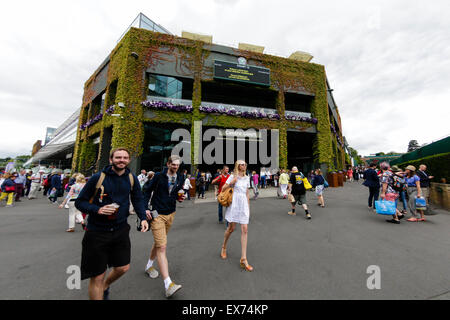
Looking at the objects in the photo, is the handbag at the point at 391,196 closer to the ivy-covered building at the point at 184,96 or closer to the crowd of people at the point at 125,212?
the crowd of people at the point at 125,212

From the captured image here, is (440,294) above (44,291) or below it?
above

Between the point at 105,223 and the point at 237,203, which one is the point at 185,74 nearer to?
the point at 237,203

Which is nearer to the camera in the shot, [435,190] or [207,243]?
[207,243]

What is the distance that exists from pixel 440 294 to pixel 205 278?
10.2ft

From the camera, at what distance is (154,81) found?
15250 mm

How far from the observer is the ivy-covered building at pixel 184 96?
1332cm

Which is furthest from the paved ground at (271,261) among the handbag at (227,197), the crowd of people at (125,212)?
the handbag at (227,197)

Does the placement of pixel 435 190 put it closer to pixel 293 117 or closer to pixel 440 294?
pixel 440 294

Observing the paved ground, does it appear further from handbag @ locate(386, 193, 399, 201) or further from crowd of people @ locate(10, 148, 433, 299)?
A: handbag @ locate(386, 193, 399, 201)

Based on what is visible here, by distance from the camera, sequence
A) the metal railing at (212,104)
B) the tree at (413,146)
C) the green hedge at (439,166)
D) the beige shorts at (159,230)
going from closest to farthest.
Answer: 1. the beige shorts at (159,230)
2. the green hedge at (439,166)
3. the metal railing at (212,104)
4. the tree at (413,146)

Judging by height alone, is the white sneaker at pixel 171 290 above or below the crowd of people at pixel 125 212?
below

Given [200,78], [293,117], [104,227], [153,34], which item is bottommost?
[104,227]

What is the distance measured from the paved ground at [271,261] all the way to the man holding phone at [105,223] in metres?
0.72
